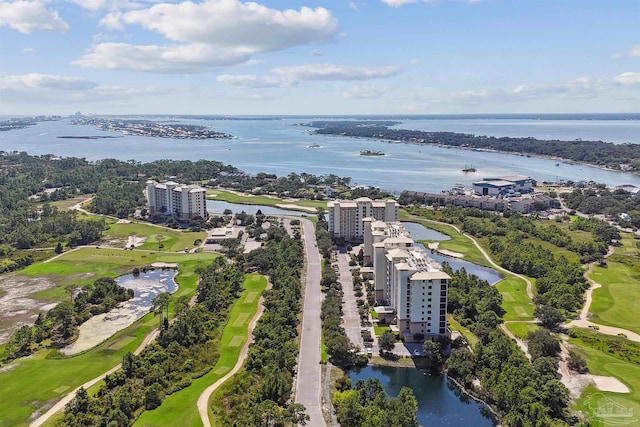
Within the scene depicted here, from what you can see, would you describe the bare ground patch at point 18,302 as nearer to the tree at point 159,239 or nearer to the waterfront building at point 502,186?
the tree at point 159,239

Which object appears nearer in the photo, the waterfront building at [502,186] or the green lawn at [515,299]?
the green lawn at [515,299]

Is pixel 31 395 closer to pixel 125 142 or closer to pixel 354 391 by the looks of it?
pixel 354 391

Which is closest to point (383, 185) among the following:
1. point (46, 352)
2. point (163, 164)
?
point (163, 164)

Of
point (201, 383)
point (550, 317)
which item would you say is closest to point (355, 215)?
point (550, 317)

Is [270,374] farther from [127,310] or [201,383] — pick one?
[127,310]

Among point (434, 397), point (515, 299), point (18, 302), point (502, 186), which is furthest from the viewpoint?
point (502, 186)

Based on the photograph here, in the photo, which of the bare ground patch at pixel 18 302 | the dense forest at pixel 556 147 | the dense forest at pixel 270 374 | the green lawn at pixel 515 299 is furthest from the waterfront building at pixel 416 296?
the dense forest at pixel 556 147

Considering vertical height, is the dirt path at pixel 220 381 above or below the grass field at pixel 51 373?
above
